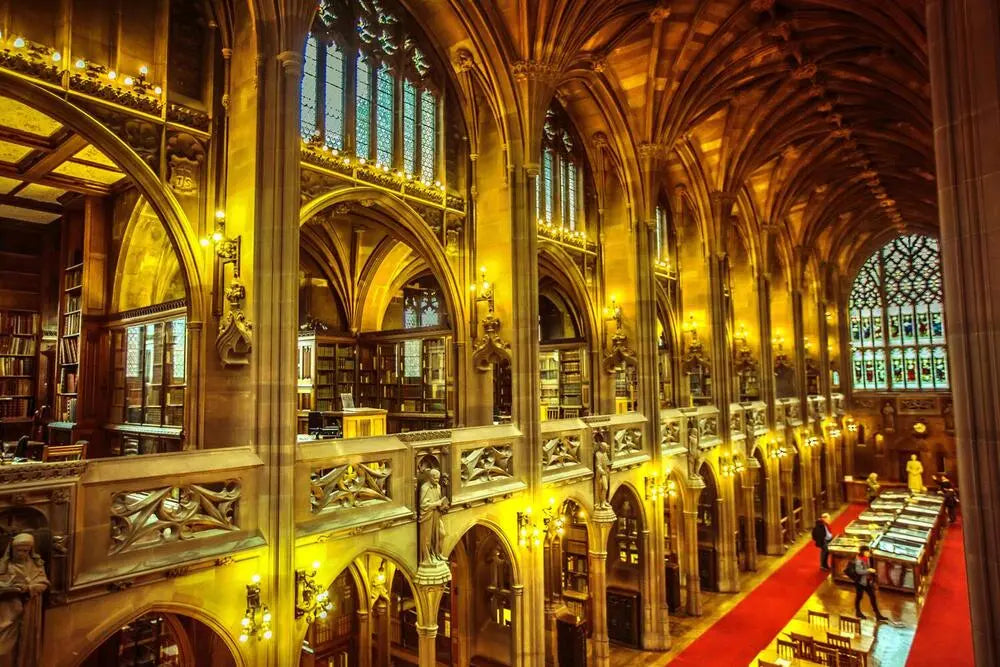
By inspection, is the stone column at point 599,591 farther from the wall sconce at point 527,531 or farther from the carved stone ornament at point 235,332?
the carved stone ornament at point 235,332

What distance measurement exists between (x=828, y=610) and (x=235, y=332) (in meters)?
16.8

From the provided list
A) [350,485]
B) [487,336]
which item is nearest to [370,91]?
[487,336]

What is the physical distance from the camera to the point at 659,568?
51.3ft

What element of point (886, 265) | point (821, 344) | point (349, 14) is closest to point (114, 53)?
point (349, 14)

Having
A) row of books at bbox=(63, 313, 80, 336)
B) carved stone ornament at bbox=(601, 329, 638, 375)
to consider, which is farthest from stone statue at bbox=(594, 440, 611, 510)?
row of books at bbox=(63, 313, 80, 336)

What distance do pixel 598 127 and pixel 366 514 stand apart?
12243 mm

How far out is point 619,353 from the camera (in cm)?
1620

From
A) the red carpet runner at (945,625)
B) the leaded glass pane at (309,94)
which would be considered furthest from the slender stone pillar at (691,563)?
the leaded glass pane at (309,94)

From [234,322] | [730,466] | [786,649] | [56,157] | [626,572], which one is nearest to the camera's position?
[234,322]

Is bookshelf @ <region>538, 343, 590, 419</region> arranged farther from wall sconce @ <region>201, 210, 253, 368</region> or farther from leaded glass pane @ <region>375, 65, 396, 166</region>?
wall sconce @ <region>201, 210, 253, 368</region>

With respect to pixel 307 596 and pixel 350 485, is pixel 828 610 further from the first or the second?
pixel 307 596

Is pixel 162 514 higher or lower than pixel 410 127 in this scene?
lower

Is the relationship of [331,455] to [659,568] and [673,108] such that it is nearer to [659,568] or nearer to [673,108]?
[659,568]

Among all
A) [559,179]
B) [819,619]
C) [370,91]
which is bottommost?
[819,619]
